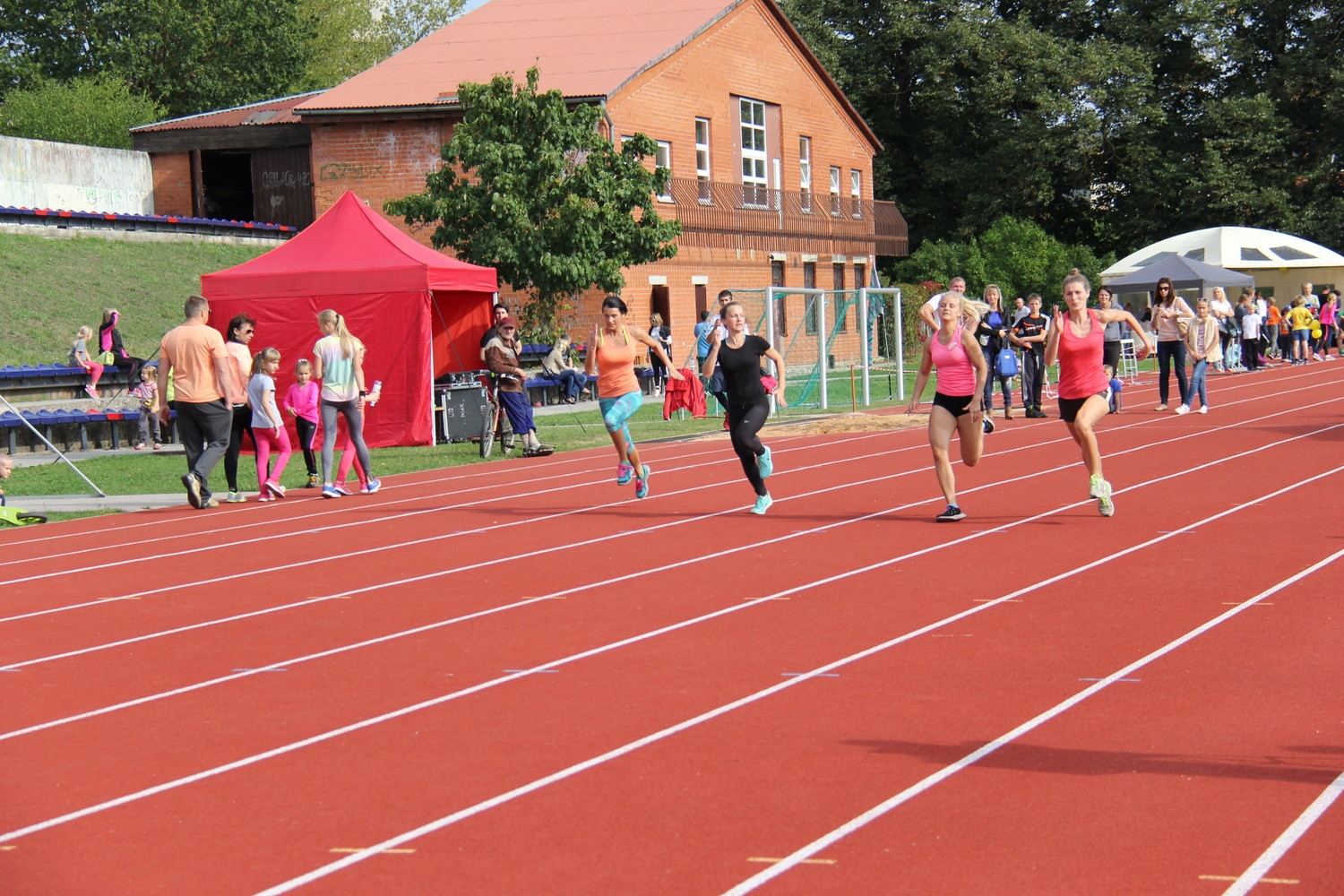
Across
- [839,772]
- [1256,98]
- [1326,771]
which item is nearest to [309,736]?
[839,772]

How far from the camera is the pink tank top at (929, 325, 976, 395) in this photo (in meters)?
12.3

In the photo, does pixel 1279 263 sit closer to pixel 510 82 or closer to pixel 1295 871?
pixel 510 82

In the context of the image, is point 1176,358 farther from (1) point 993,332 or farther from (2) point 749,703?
(2) point 749,703

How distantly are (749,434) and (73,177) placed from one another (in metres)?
33.1

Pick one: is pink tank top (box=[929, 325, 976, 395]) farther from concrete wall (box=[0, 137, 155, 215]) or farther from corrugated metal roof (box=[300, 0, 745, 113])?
concrete wall (box=[0, 137, 155, 215])

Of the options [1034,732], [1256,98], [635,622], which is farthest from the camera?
[1256,98]

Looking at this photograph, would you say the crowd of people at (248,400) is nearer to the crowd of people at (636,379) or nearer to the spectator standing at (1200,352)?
the crowd of people at (636,379)

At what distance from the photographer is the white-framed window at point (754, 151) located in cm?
4447

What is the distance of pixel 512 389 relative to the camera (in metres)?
20.1

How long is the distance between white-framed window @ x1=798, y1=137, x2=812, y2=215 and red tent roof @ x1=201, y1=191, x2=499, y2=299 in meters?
26.0

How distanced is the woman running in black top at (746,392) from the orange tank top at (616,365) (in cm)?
86

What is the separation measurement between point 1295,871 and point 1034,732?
164cm

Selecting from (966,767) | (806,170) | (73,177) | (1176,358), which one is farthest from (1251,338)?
(966,767)

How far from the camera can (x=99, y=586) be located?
10.6 metres
